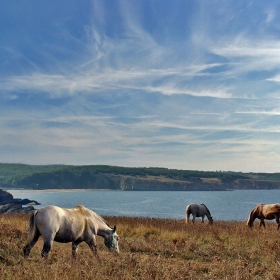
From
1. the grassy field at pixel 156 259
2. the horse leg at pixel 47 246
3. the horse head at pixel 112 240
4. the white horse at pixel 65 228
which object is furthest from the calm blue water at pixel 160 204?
the horse leg at pixel 47 246

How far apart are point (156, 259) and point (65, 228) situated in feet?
8.31

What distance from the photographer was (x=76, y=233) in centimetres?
904

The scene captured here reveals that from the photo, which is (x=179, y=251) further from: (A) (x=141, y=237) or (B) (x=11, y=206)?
(B) (x=11, y=206)

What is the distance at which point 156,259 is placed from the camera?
777 centimetres

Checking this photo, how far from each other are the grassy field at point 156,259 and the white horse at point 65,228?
1.07ft

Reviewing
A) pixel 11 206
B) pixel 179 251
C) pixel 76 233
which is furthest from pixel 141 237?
pixel 11 206

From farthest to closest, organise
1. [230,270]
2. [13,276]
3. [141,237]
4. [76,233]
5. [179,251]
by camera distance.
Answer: [141,237] → [179,251] → [76,233] → [230,270] → [13,276]

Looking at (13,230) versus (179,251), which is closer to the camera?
(179,251)

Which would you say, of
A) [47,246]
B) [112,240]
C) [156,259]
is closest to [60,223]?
[47,246]

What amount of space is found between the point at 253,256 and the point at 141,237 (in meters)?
5.55

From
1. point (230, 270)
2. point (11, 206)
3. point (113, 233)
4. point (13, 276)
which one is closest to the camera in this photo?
point (13, 276)

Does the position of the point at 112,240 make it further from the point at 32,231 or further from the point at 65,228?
the point at 32,231

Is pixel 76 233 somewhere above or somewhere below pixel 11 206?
above

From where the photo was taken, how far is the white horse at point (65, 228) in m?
8.39
